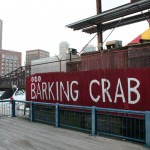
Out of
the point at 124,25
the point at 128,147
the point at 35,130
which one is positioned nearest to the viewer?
the point at 128,147

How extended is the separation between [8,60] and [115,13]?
4619 inches

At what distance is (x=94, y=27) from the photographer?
19.0 m

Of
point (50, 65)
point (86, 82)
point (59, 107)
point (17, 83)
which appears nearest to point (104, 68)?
point (86, 82)

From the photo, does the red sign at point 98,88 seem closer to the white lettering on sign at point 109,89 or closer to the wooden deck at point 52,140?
the white lettering on sign at point 109,89

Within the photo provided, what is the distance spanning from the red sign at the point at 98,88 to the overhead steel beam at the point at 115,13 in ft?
17.9

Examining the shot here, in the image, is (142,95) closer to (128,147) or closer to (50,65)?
(128,147)

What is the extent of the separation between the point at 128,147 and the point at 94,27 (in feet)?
43.0

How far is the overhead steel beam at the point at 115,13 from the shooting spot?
13.8 meters

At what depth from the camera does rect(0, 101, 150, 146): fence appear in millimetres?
7910

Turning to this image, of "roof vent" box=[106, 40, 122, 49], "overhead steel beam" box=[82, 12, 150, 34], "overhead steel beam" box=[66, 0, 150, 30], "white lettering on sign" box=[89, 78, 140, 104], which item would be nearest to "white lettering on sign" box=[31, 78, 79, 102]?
"white lettering on sign" box=[89, 78, 140, 104]

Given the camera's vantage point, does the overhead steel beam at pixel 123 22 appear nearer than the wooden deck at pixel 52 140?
No

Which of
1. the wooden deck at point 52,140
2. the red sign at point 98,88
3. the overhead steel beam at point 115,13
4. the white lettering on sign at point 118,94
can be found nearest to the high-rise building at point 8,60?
the overhead steel beam at point 115,13

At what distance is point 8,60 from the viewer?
126938 millimetres

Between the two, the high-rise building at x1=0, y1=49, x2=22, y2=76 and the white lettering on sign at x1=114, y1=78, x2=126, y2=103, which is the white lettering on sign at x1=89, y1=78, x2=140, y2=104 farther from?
the high-rise building at x1=0, y1=49, x2=22, y2=76
